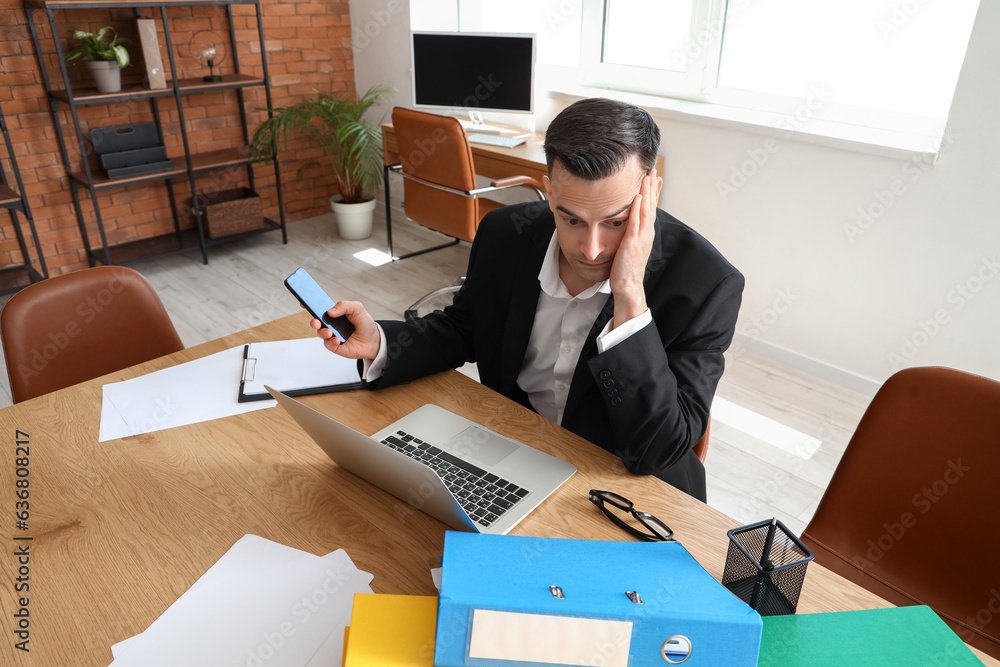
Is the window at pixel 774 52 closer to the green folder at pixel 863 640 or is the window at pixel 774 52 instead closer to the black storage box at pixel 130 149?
the black storage box at pixel 130 149

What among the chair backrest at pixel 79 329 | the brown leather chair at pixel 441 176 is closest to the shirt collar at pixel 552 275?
the chair backrest at pixel 79 329

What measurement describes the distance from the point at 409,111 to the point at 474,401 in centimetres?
218

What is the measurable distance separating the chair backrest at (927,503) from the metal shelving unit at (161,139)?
3.65 m

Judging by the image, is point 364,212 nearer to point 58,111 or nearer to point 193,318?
point 193,318

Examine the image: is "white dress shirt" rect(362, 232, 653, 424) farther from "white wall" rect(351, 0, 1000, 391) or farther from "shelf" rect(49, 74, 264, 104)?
"shelf" rect(49, 74, 264, 104)

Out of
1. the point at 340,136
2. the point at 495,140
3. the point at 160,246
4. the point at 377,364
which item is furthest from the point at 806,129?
the point at 160,246

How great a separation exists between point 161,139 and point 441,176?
1.88 m

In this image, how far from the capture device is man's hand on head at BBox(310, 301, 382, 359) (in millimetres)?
1258

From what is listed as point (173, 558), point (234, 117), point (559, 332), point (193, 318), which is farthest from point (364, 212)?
point (173, 558)

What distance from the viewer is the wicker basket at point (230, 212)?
4.11m

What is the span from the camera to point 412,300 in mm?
3664

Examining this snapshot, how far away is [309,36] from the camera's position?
14.7 ft

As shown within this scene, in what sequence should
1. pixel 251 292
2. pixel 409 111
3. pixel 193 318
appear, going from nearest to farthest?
pixel 409 111
pixel 193 318
pixel 251 292

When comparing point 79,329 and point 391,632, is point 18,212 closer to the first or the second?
point 79,329
